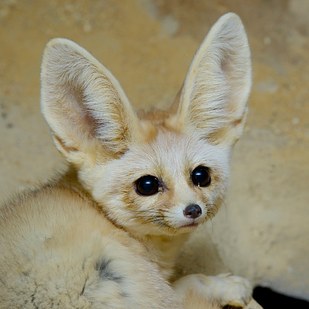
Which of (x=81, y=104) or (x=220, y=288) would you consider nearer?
(x=81, y=104)

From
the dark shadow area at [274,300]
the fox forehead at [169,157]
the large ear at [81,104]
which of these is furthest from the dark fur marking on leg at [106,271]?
the dark shadow area at [274,300]

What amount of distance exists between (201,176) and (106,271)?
1.90 ft

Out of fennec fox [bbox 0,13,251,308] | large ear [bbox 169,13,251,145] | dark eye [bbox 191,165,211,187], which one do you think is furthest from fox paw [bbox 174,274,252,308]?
large ear [bbox 169,13,251,145]

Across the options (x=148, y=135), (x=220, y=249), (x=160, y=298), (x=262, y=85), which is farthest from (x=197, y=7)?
(x=160, y=298)

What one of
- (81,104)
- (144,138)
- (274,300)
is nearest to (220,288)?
(274,300)

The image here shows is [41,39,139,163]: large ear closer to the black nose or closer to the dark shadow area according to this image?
the black nose

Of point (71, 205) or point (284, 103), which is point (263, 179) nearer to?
point (284, 103)

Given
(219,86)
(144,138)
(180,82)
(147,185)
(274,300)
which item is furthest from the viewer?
(180,82)

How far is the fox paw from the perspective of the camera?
10.8ft

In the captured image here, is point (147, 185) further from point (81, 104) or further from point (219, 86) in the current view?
point (219, 86)

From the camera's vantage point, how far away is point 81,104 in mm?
3064

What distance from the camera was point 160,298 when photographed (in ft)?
9.24

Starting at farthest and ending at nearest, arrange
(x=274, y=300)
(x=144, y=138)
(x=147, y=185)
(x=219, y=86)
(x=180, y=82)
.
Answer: (x=180, y=82)
(x=274, y=300)
(x=219, y=86)
(x=144, y=138)
(x=147, y=185)

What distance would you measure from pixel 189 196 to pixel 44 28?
2373 mm
